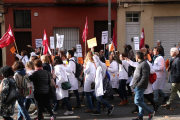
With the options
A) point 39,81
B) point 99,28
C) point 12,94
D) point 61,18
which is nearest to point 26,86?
point 39,81

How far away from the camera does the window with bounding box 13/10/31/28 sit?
53.4 ft

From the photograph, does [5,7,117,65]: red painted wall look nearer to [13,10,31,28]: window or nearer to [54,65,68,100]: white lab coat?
[13,10,31,28]: window

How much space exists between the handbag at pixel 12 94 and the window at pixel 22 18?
1176cm

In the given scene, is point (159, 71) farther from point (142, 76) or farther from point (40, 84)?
point (40, 84)

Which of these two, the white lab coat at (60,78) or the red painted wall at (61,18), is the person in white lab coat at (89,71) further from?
the red painted wall at (61,18)

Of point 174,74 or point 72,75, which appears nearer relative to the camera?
point 174,74

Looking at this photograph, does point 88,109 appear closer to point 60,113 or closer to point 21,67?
point 60,113

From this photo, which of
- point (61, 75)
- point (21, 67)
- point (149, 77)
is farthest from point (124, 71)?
point (21, 67)

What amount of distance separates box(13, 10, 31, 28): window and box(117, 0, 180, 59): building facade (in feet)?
19.7

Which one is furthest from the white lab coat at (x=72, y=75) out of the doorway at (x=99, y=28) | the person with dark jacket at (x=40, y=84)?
the doorway at (x=99, y=28)

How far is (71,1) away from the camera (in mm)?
15930

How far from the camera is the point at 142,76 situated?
597cm

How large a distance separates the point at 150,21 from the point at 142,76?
11.1m

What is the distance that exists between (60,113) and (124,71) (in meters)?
2.46
